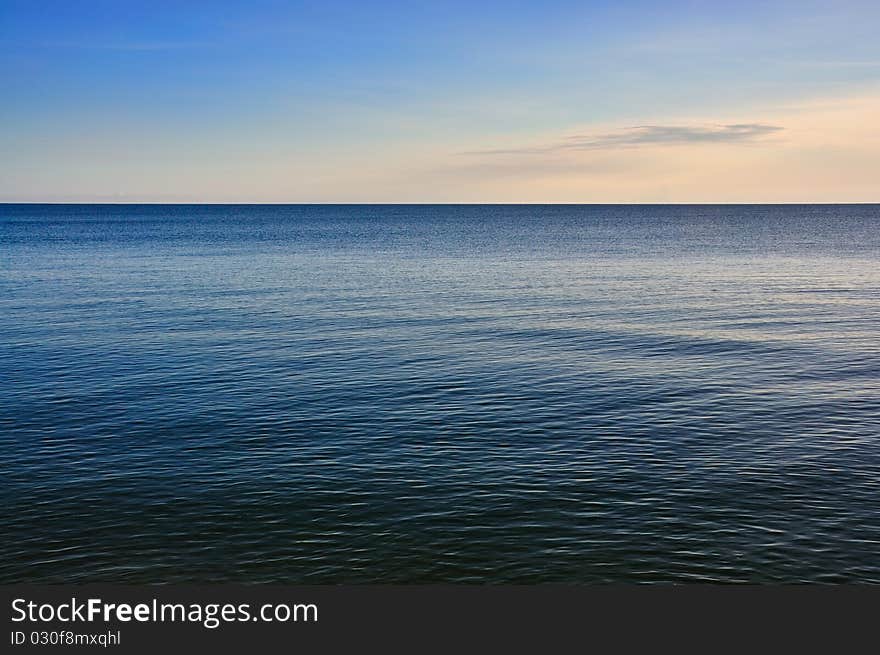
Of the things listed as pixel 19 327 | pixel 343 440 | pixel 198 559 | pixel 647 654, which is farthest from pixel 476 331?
pixel 647 654

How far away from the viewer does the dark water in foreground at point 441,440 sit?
25531mm

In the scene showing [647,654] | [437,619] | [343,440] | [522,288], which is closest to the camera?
[647,654]

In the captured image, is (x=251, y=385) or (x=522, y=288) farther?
(x=522, y=288)

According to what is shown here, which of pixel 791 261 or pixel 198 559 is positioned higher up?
pixel 791 261

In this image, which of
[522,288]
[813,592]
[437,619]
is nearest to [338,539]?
[437,619]

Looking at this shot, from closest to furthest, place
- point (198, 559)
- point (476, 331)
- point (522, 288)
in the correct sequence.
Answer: point (198, 559) → point (476, 331) → point (522, 288)

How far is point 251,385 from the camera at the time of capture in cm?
4625

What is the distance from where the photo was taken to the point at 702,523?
27328 millimetres

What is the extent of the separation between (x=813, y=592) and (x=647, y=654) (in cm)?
723

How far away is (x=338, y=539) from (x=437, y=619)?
283 inches

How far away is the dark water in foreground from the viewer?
83.8 feet

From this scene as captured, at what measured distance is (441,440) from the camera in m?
36.1

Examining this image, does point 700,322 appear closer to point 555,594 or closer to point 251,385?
point 251,385

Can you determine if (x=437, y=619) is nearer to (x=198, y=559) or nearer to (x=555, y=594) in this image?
(x=555, y=594)
